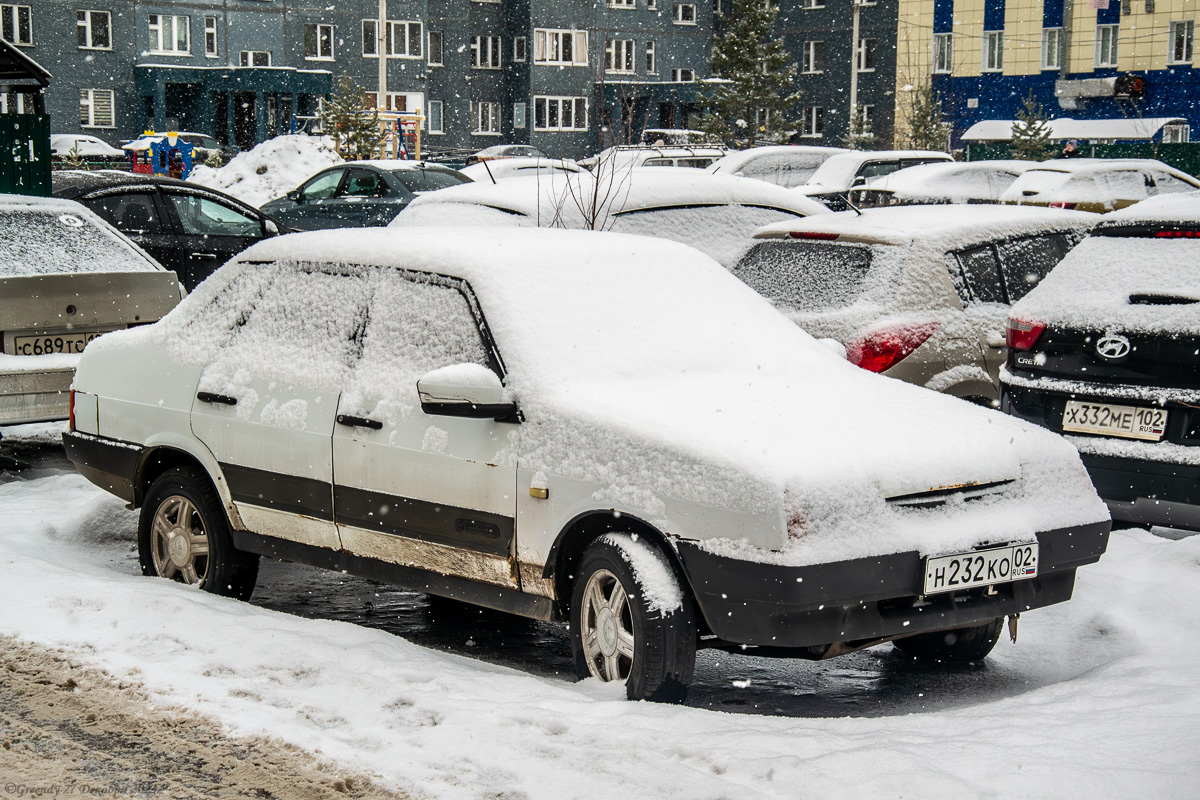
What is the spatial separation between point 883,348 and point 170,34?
53.6m

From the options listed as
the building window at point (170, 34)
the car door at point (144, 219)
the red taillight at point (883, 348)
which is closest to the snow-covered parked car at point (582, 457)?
the red taillight at point (883, 348)

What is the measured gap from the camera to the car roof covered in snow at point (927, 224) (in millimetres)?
8195

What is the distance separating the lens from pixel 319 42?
6016 cm

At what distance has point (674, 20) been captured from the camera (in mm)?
65812

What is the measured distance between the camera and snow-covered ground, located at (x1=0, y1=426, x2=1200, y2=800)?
4129 mm

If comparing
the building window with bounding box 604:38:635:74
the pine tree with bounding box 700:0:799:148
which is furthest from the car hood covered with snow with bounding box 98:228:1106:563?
the building window with bounding box 604:38:635:74

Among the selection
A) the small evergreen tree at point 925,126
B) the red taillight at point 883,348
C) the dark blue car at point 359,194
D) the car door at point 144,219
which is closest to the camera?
the red taillight at point 883,348

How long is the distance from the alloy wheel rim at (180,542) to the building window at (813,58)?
57.4m

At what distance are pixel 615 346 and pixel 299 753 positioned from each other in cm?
189

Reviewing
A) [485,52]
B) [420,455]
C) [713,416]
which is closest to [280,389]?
[420,455]

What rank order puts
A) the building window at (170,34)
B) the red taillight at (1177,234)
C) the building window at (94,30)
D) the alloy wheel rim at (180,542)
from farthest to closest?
1. the building window at (170,34)
2. the building window at (94,30)
3. the red taillight at (1177,234)
4. the alloy wheel rim at (180,542)

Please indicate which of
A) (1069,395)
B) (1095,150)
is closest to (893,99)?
(1095,150)

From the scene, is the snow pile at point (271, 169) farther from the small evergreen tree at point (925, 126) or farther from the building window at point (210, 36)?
the building window at point (210, 36)

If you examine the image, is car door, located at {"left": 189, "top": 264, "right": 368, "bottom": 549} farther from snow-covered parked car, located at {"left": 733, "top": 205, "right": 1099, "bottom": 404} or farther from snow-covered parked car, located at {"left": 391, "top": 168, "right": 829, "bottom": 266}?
snow-covered parked car, located at {"left": 391, "top": 168, "right": 829, "bottom": 266}
